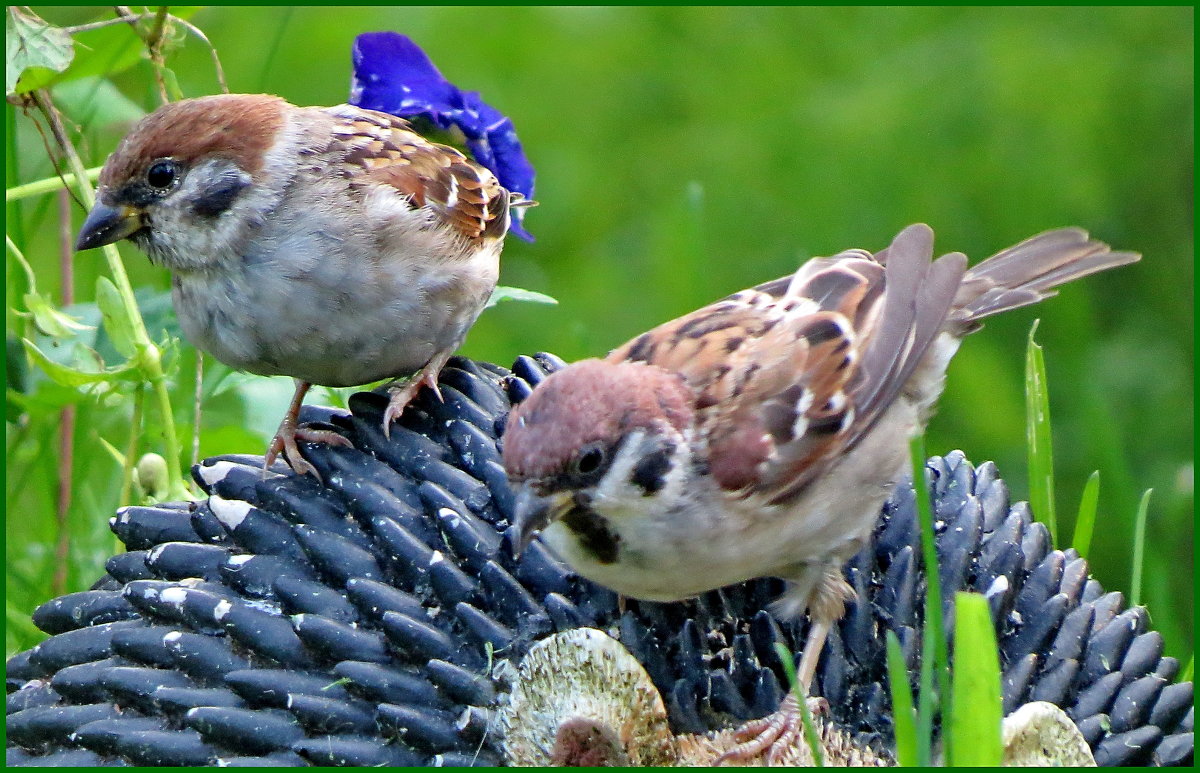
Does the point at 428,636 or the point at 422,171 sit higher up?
the point at 422,171

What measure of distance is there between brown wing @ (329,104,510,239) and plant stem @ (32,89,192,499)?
47 centimetres

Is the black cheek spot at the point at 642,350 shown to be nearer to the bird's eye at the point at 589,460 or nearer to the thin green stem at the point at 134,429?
the bird's eye at the point at 589,460

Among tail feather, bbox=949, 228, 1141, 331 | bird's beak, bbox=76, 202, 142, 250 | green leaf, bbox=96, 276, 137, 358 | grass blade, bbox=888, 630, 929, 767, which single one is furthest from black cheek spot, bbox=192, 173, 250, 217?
grass blade, bbox=888, 630, 929, 767

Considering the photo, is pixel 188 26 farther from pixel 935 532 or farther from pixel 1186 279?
pixel 1186 279

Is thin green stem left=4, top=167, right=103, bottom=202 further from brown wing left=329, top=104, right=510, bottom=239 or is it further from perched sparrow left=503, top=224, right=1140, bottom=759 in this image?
perched sparrow left=503, top=224, right=1140, bottom=759

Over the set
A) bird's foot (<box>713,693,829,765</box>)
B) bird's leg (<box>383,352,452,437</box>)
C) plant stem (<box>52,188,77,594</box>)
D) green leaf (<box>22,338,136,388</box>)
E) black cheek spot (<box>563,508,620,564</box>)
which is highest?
black cheek spot (<box>563,508,620,564</box>)

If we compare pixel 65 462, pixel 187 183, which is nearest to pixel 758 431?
pixel 187 183

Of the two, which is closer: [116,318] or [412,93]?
[116,318]

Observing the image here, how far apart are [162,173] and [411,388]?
587mm

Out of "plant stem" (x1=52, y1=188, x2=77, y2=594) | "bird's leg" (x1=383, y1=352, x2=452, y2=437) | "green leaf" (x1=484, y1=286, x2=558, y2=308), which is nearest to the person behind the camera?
"bird's leg" (x1=383, y1=352, x2=452, y2=437)

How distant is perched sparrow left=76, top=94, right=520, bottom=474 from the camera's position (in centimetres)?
251

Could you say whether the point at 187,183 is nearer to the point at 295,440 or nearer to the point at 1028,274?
the point at 295,440

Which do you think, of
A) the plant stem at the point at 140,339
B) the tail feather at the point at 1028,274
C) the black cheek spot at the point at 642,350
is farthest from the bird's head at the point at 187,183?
the tail feather at the point at 1028,274

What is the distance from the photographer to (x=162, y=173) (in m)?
2.54
